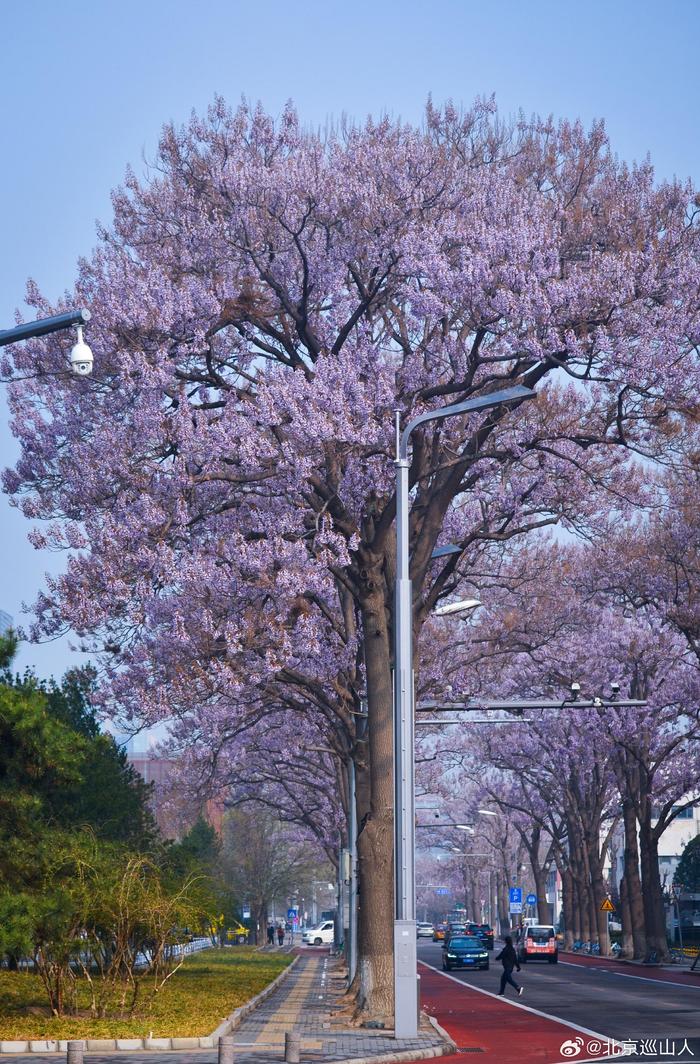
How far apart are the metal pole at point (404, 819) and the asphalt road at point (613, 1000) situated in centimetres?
314

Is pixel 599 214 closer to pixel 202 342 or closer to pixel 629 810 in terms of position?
pixel 202 342

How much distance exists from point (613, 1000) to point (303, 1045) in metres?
12.9

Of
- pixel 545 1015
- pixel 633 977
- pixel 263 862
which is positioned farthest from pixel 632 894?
pixel 263 862

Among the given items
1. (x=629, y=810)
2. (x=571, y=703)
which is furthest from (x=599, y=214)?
(x=629, y=810)

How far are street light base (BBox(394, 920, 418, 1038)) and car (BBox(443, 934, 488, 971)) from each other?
126 feet

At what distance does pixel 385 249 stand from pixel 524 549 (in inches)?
686

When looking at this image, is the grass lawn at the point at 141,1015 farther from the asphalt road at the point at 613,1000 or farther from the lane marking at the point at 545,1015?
the asphalt road at the point at 613,1000

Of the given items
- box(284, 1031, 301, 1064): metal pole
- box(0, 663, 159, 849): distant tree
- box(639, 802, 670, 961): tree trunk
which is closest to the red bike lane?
box(284, 1031, 301, 1064): metal pole

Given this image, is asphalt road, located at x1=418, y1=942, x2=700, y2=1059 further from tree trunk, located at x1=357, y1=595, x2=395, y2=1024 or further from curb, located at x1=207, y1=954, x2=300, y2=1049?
curb, located at x1=207, y1=954, x2=300, y2=1049

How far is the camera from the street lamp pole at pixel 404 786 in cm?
2027

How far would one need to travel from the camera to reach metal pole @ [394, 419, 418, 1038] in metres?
20.2

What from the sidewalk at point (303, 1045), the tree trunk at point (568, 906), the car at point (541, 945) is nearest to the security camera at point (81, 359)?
the sidewalk at point (303, 1045)

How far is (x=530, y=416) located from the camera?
28453 mm

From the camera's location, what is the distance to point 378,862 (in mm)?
25422
